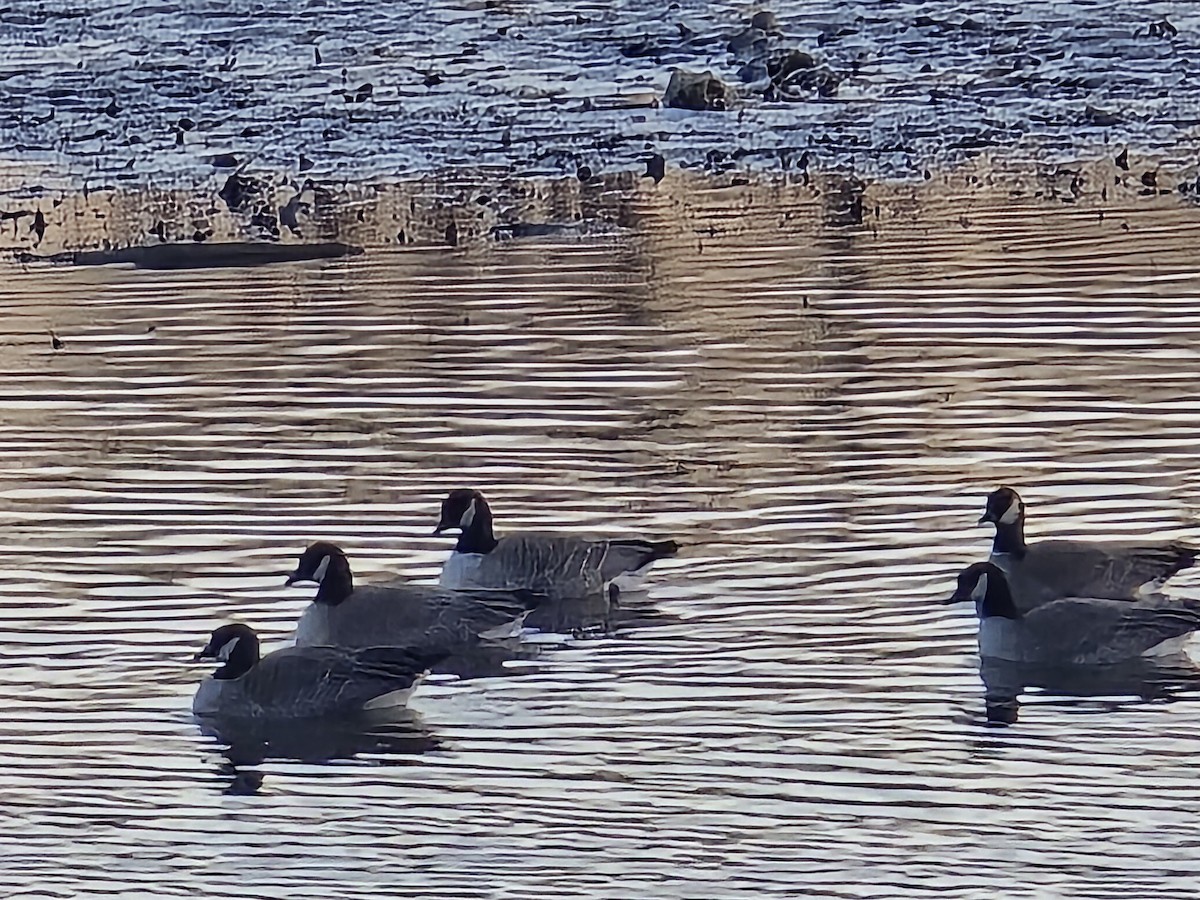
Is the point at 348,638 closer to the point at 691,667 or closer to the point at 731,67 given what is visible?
the point at 691,667

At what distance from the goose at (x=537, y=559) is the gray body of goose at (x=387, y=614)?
379 mm

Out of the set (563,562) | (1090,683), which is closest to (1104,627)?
(1090,683)

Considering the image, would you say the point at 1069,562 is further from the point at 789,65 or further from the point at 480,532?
the point at 789,65

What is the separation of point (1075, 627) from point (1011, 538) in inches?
33.3

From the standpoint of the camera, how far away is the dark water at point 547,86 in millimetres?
26219

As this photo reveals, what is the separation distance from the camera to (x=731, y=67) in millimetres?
29891

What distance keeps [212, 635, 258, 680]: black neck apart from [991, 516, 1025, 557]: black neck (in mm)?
3307

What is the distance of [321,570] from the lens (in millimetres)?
11430

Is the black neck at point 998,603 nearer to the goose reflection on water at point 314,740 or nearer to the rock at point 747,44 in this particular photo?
the goose reflection on water at point 314,740

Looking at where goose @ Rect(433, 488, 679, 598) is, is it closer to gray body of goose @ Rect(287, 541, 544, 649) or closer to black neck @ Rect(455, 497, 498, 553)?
black neck @ Rect(455, 497, 498, 553)

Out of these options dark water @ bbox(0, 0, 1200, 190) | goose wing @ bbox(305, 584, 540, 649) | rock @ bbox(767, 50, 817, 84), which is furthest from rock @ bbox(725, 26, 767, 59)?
goose wing @ bbox(305, 584, 540, 649)

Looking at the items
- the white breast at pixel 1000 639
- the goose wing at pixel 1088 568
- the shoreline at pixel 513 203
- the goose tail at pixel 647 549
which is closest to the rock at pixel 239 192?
the shoreline at pixel 513 203

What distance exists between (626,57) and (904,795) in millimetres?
22070

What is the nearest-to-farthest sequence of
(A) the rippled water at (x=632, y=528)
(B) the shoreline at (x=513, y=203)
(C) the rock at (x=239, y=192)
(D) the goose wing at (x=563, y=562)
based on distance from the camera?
(A) the rippled water at (x=632, y=528) → (D) the goose wing at (x=563, y=562) → (B) the shoreline at (x=513, y=203) → (C) the rock at (x=239, y=192)
